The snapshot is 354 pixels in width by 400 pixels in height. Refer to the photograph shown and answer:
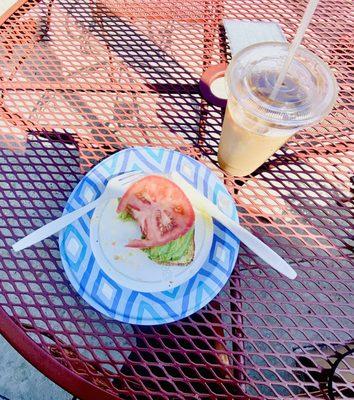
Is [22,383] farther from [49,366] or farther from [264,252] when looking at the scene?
[264,252]

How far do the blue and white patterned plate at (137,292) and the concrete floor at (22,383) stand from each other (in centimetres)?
90

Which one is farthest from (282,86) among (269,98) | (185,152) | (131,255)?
(131,255)

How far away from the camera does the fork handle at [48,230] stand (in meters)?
0.80

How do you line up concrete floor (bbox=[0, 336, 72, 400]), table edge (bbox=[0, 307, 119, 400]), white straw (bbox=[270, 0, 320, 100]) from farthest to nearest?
concrete floor (bbox=[0, 336, 72, 400])
table edge (bbox=[0, 307, 119, 400])
white straw (bbox=[270, 0, 320, 100])

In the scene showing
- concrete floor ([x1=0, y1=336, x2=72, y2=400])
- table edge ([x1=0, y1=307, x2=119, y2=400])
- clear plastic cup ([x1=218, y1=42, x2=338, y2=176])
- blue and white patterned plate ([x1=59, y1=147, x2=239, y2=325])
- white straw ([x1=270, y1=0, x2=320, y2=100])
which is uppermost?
white straw ([x1=270, y1=0, x2=320, y2=100])

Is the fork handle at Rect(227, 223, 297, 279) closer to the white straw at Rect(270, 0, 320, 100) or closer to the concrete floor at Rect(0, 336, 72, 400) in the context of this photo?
the white straw at Rect(270, 0, 320, 100)

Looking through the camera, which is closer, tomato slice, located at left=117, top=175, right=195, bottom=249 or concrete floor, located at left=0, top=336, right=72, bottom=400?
tomato slice, located at left=117, top=175, right=195, bottom=249

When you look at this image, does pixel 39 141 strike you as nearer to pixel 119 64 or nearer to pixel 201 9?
pixel 119 64

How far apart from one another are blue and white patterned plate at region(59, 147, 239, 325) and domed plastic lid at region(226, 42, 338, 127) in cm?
21

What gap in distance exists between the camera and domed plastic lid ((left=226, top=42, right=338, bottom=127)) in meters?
0.77

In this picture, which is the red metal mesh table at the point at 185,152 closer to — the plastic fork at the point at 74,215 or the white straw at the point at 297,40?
the plastic fork at the point at 74,215

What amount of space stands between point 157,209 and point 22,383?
1.07 metres

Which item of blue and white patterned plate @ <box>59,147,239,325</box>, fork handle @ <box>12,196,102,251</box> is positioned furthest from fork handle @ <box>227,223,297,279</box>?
fork handle @ <box>12,196,102,251</box>

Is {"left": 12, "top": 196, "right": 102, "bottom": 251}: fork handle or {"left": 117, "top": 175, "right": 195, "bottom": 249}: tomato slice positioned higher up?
{"left": 117, "top": 175, "right": 195, "bottom": 249}: tomato slice
